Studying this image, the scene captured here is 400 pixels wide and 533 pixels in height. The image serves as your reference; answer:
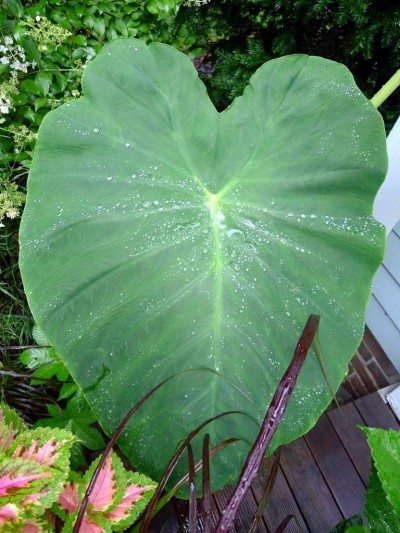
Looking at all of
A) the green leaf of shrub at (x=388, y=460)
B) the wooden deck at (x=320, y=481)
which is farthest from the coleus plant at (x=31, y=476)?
the wooden deck at (x=320, y=481)

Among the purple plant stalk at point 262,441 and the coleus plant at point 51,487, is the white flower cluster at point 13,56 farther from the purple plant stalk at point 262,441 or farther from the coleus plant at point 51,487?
the purple plant stalk at point 262,441

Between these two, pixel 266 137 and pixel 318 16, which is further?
pixel 318 16

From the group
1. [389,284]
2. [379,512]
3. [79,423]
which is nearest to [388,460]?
[379,512]

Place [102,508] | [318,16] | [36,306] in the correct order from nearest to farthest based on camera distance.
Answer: [102,508] → [36,306] → [318,16]

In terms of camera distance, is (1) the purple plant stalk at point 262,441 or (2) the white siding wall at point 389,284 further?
(2) the white siding wall at point 389,284

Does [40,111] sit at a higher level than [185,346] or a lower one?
higher

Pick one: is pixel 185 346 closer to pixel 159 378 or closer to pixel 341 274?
pixel 159 378

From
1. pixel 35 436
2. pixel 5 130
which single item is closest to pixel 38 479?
pixel 35 436
